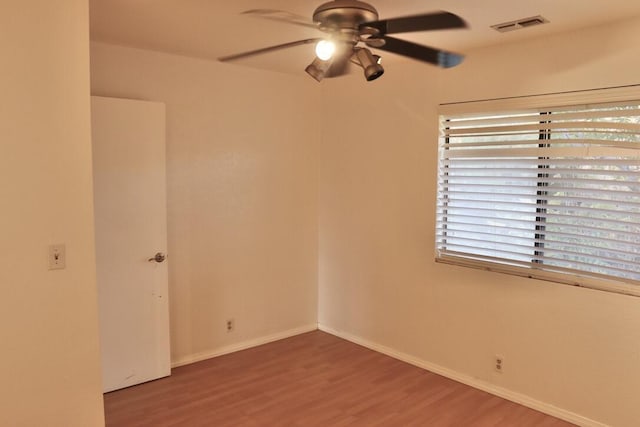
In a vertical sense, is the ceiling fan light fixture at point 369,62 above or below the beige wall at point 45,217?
above

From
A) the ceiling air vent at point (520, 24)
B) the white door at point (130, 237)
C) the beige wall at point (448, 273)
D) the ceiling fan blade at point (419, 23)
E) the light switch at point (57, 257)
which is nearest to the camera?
the ceiling fan blade at point (419, 23)

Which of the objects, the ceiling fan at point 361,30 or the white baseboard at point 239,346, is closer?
the ceiling fan at point 361,30

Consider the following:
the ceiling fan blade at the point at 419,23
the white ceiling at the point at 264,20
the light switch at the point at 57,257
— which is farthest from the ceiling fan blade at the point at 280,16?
the light switch at the point at 57,257

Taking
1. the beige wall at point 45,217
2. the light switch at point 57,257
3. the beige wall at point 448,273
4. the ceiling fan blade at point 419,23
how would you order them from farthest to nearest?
the beige wall at point 448,273, the light switch at point 57,257, the beige wall at point 45,217, the ceiling fan blade at point 419,23

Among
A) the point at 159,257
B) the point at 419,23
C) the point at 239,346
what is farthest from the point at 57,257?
the point at 239,346

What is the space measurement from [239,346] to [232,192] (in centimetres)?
139

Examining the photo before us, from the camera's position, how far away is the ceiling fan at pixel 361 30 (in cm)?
174

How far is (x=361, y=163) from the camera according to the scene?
4.21 meters

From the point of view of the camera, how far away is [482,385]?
3.39 meters

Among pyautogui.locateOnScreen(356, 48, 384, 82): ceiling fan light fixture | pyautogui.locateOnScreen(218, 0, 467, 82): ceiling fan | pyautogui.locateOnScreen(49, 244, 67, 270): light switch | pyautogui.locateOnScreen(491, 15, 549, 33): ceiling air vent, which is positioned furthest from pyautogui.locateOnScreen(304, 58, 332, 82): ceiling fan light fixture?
pyautogui.locateOnScreen(49, 244, 67, 270): light switch

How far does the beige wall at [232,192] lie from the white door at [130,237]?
222mm

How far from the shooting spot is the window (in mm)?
2691

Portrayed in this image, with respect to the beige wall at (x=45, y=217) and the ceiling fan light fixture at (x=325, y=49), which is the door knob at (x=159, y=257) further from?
the ceiling fan light fixture at (x=325, y=49)

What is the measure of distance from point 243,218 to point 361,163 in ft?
3.91
